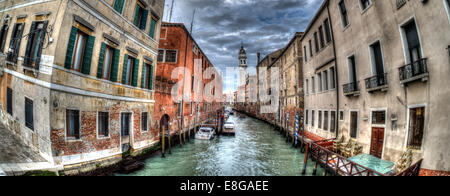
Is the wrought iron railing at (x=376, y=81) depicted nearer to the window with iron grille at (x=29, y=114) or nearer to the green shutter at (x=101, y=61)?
the green shutter at (x=101, y=61)

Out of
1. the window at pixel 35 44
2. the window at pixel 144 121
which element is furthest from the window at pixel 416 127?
the window at pixel 35 44

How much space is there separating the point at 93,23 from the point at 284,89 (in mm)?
20743

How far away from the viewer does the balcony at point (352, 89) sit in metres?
8.79

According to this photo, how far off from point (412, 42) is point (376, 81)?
1.87 m

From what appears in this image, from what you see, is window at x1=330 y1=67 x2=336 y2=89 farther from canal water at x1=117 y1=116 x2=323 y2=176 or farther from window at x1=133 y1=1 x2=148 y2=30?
window at x1=133 y1=1 x2=148 y2=30

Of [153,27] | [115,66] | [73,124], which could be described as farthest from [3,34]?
[153,27]

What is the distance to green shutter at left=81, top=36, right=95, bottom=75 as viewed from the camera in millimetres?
6449

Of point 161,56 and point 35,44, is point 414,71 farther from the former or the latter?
point 161,56

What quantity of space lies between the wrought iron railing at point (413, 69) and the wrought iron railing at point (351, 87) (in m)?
2.61

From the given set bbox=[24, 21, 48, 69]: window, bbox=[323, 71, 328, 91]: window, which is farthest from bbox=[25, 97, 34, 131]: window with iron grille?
bbox=[323, 71, 328, 91]: window
